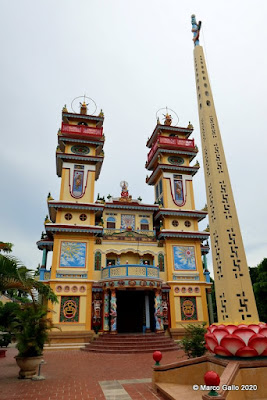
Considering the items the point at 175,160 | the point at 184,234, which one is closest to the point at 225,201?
the point at 184,234

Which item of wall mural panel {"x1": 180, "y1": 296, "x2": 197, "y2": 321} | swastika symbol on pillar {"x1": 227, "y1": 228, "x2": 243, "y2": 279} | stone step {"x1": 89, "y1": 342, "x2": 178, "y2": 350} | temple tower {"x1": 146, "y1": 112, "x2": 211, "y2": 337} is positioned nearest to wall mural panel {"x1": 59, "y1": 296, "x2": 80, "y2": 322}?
stone step {"x1": 89, "y1": 342, "x2": 178, "y2": 350}

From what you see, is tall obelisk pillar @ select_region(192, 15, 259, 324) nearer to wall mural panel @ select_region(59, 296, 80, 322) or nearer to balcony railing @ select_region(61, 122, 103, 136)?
wall mural panel @ select_region(59, 296, 80, 322)

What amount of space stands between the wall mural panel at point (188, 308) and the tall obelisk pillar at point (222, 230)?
14353 millimetres

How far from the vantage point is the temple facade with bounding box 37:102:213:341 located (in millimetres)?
17891

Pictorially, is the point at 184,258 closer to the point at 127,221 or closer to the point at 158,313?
the point at 158,313

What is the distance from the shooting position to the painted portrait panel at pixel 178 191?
2310 centimetres

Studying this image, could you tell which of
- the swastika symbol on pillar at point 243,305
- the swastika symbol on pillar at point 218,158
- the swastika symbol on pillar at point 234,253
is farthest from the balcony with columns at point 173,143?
the swastika symbol on pillar at point 243,305

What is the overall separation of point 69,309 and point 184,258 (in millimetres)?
9208

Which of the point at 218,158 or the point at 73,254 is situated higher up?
the point at 73,254

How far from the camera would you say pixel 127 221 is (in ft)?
74.0

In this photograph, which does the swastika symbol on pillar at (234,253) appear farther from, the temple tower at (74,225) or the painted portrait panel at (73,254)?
the painted portrait panel at (73,254)

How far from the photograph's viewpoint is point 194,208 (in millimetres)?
22938

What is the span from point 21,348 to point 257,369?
22.4 feet

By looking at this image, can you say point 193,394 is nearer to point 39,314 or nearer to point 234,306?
point 234,306
